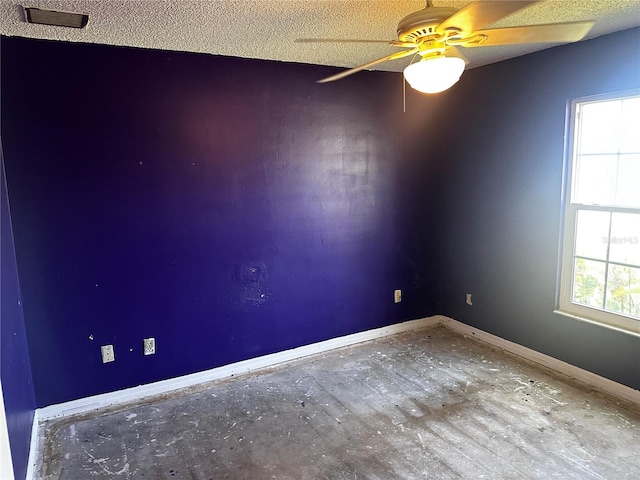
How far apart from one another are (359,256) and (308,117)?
1274 mm

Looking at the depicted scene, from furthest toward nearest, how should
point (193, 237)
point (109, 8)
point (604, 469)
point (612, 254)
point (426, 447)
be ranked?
1. point (193, 237)
2. point (612, 254)
3. point (426, 447)
4. point (604, 469)
5. point (109, 8)

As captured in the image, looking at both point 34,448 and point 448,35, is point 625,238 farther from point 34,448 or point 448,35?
point 34,448

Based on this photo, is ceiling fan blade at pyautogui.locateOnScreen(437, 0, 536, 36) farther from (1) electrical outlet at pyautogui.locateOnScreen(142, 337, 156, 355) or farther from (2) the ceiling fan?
(1) electrical outlet at pyautogui.locateOnScreen(142, 337, 156, 355)

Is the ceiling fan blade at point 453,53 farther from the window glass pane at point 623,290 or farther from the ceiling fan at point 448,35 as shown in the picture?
the window glass pane at point 623,290

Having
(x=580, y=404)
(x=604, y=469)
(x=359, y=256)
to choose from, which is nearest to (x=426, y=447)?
(x=604, y=469)

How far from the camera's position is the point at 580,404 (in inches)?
112

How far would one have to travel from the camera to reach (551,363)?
3.35m

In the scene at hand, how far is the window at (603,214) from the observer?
284 centimetres

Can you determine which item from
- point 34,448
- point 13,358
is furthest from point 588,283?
point 34,448

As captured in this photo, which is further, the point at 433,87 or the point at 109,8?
the point at 109,8

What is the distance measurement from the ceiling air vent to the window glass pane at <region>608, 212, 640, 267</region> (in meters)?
3.40

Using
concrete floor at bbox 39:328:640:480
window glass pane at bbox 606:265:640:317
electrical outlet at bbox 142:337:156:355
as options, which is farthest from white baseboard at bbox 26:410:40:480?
window glass pane at bbox 606:265:640:317

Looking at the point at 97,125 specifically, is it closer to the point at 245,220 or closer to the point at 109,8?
the point at 109,8

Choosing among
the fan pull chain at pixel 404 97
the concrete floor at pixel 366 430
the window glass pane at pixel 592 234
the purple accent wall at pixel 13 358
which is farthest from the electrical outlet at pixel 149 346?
the window glass pane at pixel 592 234
